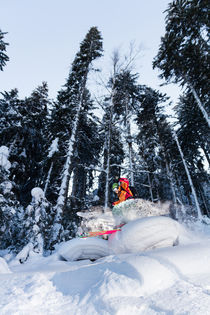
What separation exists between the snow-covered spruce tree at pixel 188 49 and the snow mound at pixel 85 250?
8.38m

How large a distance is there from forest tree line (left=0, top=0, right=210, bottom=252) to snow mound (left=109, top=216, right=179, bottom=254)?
3.74 meters

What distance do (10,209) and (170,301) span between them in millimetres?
5737

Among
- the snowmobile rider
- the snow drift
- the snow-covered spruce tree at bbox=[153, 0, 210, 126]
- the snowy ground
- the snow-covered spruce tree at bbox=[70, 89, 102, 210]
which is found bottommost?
the snowy ground

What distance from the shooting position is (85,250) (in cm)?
279

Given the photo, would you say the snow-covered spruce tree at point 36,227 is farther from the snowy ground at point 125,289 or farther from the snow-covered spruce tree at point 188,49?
the snow-covered spruce tree at point 188,49

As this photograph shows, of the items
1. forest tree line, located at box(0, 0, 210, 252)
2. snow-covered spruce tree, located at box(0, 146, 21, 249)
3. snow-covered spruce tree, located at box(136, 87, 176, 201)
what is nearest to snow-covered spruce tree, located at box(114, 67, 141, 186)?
forest tree line, located at box(0, 0, 210, 252)

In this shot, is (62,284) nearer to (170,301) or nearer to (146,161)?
(170,301)

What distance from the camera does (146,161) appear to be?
48.5 feet

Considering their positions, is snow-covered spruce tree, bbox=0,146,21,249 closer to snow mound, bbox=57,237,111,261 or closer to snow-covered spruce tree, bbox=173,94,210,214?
snow mound, bbox=57,237,111,261

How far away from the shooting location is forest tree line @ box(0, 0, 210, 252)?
611cm

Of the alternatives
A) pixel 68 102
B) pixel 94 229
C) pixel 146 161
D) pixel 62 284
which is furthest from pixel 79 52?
pixel 62 284

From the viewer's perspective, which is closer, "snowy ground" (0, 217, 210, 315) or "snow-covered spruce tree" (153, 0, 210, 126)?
"snowy ground" (0, 217, 210, 315)

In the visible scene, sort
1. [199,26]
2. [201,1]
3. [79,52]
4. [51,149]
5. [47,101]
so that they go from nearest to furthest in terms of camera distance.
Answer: [201,1]
[199,26]
[51,149]
[79,52]
[47,101]

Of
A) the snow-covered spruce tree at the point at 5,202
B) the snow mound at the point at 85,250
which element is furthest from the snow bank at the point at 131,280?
the snow-covered spruce tree at the point at 5,202
